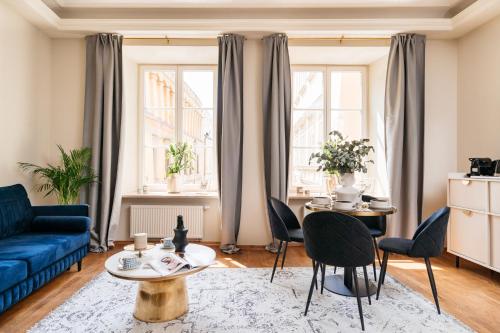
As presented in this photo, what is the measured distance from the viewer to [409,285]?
286cm

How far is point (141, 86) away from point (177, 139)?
3.29 feet

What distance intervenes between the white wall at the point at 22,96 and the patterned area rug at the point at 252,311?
5.92ft

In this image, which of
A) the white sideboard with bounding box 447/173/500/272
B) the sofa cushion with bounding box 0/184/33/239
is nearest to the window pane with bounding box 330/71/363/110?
the white sideboard with bounding box 447/173/500/272

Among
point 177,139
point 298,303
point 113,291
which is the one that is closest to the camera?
point 298,303

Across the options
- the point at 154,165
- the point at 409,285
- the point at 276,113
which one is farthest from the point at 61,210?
the point at 409,285

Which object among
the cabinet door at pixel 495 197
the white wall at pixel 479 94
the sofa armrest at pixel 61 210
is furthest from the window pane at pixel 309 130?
the sofa armrest at pixel 61 210

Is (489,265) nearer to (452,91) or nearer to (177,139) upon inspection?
(452,91)

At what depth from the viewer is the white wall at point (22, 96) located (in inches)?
130

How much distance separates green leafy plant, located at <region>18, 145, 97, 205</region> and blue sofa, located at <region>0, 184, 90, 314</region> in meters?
0.38

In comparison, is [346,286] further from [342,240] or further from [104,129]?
[104,129]

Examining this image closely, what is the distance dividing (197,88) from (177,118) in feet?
1.86

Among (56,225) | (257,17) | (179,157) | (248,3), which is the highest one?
(248,3)

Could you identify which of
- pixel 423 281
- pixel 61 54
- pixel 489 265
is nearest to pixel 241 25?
pixel 61 54

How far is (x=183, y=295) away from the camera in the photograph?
7.43ft
